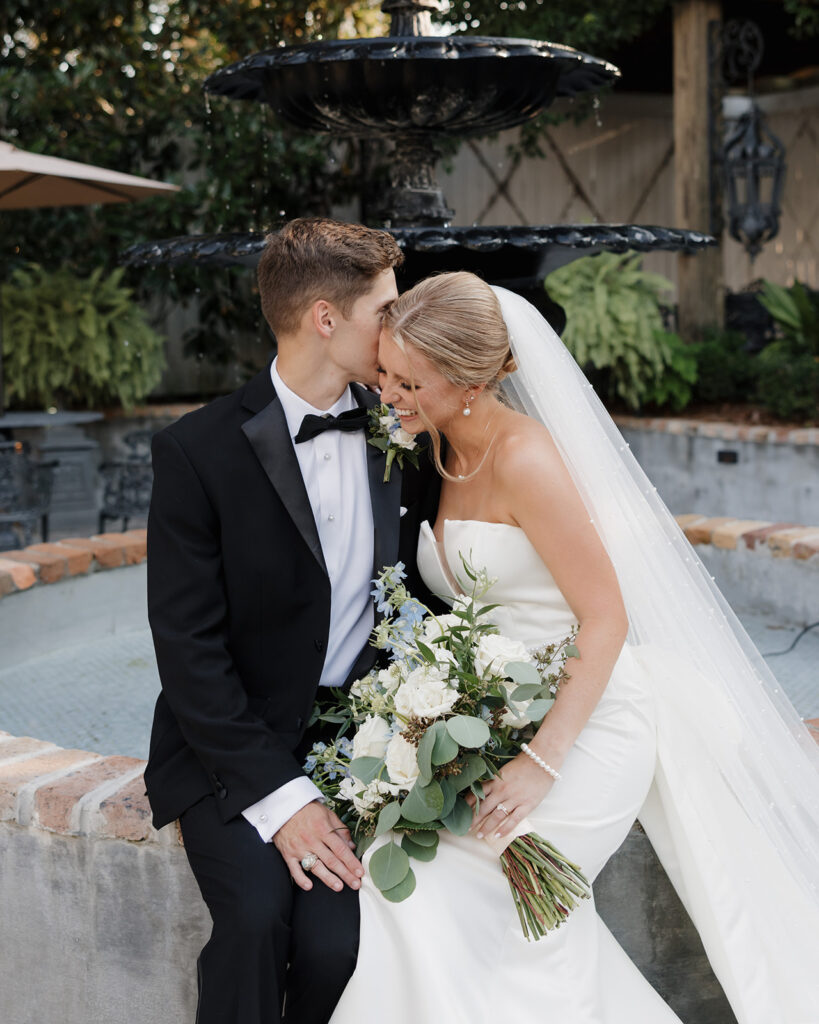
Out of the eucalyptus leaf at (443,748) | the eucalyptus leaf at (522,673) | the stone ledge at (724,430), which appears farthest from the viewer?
the stone ledge at (724,430)

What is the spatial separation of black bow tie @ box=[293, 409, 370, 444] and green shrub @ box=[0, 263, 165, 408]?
22.2 ft

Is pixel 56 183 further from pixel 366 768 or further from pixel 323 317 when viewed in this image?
pixel 366 768

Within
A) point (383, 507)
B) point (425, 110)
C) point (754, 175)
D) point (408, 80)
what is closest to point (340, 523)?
point (383, 507)

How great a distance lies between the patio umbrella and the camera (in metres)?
7.21

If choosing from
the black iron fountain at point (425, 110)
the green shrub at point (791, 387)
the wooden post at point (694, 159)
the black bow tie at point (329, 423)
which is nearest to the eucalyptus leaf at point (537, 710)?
the black bow tie at point (329, 423)

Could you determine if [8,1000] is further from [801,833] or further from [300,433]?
[801,833]

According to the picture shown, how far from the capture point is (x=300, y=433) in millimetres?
2387

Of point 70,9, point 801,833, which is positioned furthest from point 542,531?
point 70,9

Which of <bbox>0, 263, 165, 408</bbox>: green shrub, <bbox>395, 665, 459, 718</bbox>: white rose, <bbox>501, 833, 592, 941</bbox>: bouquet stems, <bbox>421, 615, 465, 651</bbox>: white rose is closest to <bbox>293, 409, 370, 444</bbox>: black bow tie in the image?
<bbox>421, 615, 465, 651</bbox>: white rose

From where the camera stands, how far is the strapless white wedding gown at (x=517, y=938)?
2008 mm

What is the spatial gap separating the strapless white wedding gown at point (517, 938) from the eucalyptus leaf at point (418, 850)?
2 centimetres

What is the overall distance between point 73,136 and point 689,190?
5.37 m

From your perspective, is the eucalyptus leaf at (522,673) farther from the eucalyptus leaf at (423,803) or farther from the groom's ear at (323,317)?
the groom's ear at (323,317)

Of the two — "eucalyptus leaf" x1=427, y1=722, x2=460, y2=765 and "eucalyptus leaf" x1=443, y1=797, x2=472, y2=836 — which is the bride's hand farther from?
"eucalyptus leaf" x1=427, y1=722, x2=460, y2=765
